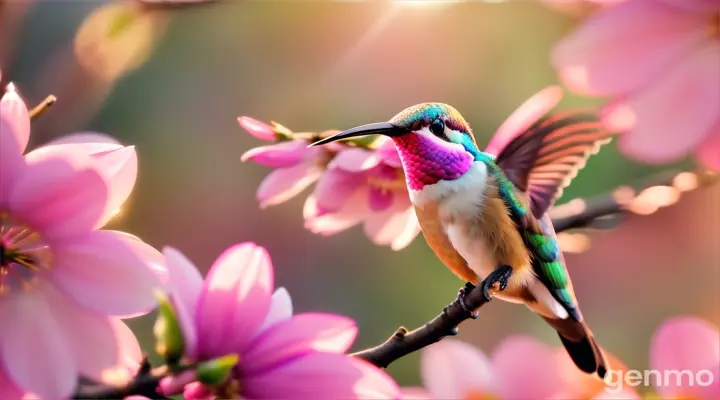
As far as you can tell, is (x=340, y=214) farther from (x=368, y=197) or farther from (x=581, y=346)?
(x=581, y=346)

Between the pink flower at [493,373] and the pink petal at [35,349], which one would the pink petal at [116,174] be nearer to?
the pink petal at [35,349]

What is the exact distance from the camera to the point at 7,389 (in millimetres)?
211

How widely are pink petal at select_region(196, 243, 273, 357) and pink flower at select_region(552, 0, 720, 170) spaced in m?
0.14

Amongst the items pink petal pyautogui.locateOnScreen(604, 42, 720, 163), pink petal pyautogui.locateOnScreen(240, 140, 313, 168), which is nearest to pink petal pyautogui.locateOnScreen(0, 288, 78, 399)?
pink petal pyautogui.locateOnScreen(240, 140, 313, 168)

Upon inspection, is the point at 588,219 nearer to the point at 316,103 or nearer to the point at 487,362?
the point at 487,362

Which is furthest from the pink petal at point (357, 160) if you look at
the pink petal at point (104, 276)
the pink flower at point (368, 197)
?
the pink petal at point (104, 276)

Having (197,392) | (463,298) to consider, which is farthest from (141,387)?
(463,298)

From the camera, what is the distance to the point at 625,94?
0.25 m

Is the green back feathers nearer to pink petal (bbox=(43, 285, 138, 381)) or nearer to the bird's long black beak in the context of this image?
the bird's long black beak

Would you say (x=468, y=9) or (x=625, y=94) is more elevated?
(x=468, y=9)

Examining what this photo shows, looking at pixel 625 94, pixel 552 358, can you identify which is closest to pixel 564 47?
pixel 625 94

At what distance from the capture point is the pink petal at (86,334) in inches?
8.2

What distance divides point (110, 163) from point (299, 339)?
0.27 ft

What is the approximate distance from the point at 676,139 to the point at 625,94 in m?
0.02
